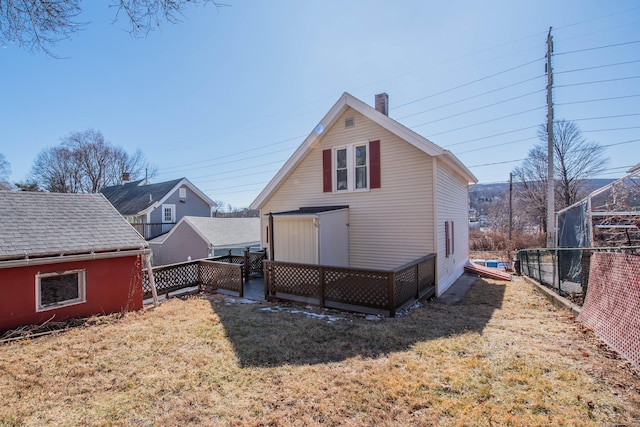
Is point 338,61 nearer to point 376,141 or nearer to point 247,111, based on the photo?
point 376,141

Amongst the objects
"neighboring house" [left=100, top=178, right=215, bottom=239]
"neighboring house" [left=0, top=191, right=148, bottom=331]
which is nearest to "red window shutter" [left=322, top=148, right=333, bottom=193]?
"neighboring house" [left=0, top=191, right=148, bottom=331]

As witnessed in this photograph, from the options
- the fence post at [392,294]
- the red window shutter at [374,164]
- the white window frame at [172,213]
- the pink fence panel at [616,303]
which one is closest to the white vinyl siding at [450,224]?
the red window shutter at [374,164]

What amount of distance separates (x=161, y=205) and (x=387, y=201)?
2178cm

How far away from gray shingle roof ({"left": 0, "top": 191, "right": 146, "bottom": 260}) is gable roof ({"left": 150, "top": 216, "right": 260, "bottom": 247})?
29.7 feet

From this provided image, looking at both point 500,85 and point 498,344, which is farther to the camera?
point 500,85

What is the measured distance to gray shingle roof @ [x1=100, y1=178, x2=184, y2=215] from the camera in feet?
81.6

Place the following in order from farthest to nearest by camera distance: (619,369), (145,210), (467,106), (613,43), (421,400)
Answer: (145,210)
(467,106)
(613,43)
(619,369)
(421,400)

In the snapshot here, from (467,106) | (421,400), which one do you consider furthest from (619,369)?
(467,106)

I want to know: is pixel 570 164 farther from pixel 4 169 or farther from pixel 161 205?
pixel 4 169

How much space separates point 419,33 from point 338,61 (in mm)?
3055

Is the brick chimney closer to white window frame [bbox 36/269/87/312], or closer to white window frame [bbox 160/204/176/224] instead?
white window frame [bbox 36/269/87/312]

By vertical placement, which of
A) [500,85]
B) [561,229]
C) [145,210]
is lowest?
[561,229]

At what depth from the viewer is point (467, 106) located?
55.7 feet

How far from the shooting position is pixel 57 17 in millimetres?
3623
